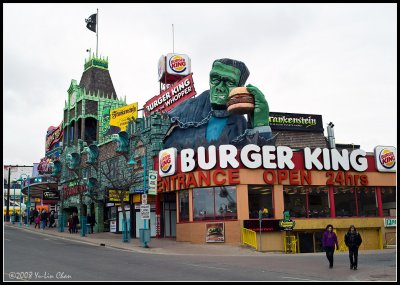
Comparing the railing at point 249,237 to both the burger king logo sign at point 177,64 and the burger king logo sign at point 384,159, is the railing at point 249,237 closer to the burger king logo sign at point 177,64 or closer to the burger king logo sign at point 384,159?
the burger king logo sign at point 384,159

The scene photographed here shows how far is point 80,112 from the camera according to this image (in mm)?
51250

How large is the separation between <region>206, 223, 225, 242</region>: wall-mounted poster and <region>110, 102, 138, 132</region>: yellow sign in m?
18.8

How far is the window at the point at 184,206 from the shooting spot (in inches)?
1294

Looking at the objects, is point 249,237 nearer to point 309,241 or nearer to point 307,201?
point 309,241

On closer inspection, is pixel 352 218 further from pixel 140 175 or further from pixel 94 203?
pixel 94 203

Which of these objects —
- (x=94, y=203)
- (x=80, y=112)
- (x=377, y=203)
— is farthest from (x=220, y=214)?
(x=80, y=112)

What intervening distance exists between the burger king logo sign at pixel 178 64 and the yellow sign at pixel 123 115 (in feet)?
16.8

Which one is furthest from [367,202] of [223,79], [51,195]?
[51,195]

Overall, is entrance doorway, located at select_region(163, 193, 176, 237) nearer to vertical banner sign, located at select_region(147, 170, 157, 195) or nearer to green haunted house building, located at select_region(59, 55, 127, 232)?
vertical banner sign, located at select_region(147, 170, 157, 195)

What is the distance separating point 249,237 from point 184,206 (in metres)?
6.01

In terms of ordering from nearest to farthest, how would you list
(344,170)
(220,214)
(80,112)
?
(220,214) → (344,170) → (80,112)

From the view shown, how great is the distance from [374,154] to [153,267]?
2347cm

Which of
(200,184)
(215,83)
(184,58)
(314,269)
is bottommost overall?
(314,269)

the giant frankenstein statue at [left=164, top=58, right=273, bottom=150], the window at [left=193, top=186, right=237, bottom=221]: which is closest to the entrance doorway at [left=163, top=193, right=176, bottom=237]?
the giant frankenstein statue at [left=164, top=58, right=273, bottom=150]
